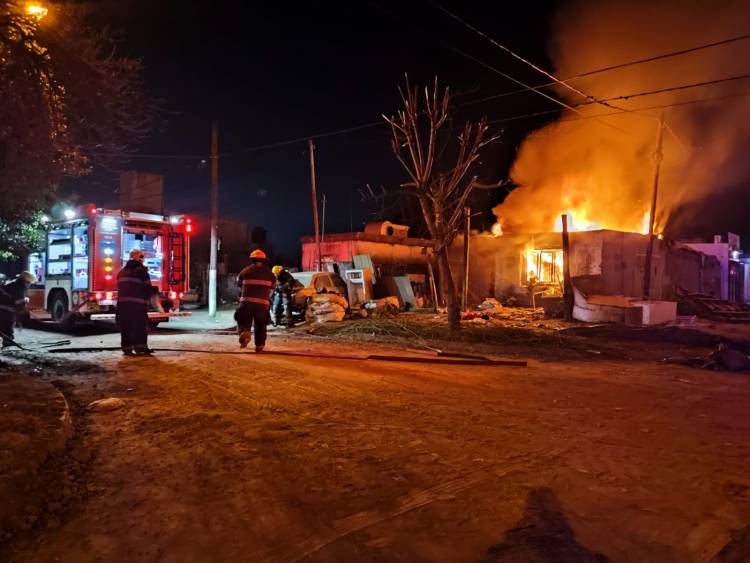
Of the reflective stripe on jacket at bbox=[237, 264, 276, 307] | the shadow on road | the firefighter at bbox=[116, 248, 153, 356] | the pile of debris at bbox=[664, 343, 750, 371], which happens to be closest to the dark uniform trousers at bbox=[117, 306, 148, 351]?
the firefighter at bbox=[116, 248, 153, 356]

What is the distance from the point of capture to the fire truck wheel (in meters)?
14.0

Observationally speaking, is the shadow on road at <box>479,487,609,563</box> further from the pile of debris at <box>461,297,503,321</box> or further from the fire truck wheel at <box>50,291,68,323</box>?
the pile of debris at <box>461,297,503,321</box>

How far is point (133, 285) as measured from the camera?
9.46 metres

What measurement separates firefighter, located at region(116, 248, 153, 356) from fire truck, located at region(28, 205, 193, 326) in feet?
9.88

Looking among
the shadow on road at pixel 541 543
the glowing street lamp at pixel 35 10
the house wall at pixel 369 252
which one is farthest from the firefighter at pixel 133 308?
the house wall at pixel 369 252

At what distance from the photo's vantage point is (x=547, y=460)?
4.45 m

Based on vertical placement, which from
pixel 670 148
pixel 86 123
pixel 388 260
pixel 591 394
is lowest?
pixel 591 394

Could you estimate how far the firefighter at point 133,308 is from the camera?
933 cm

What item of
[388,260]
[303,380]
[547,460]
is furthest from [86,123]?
[388,260]

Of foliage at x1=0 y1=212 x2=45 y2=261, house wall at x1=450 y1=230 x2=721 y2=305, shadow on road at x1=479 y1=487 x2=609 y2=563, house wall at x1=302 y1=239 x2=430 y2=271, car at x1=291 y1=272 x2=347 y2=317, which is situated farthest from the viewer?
house wall at x1=302 y1=239 x2=430 y2=271

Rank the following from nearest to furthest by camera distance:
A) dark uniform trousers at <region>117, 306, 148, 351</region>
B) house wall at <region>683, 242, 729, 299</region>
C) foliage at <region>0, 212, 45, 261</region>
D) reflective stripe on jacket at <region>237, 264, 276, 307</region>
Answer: dark uniform trousers at <region>117, 306, 148, 351</region>, reflective stripe on jacket at <region>237, 264, 276, 307</region>, foliage at <region>0, 212, 45, 261</region>, house wall at <region>683, 242, 729, 299</region>

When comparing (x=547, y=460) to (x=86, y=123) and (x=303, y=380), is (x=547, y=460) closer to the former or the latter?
(x=303, y=380)

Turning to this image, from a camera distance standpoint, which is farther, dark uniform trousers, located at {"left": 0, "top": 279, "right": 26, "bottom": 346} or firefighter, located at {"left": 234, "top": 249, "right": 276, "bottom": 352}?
firefighter, located at {"left": 234, "top": 249, "right": 276, "bottom": 352}

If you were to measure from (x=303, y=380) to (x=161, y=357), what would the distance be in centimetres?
323
